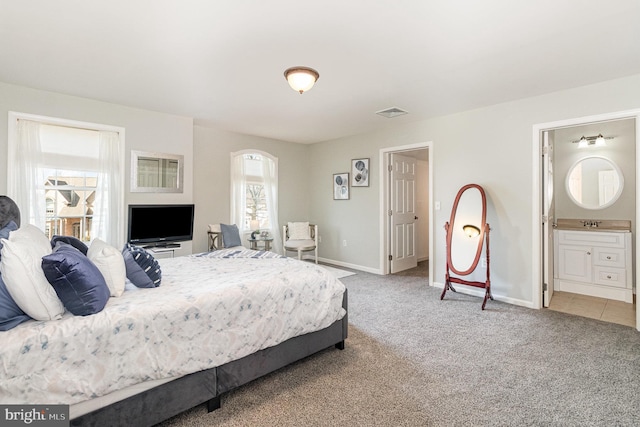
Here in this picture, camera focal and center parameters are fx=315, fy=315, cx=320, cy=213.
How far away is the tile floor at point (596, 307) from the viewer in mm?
3373

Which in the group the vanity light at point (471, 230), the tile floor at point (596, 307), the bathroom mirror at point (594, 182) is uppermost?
the bathroom mirror at point (594, 182)

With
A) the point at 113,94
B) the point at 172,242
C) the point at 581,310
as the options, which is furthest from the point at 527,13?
the point at 172,242

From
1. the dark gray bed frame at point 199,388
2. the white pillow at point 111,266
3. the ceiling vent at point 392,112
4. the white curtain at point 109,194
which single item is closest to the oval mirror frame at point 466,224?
the ceiling vent at point 392,112

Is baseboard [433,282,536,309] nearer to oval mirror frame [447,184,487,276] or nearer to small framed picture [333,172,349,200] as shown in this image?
oval mirror frame [447,184,487,276]

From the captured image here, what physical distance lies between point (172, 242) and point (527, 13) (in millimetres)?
4426

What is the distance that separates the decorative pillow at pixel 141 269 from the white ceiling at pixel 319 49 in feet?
5.26

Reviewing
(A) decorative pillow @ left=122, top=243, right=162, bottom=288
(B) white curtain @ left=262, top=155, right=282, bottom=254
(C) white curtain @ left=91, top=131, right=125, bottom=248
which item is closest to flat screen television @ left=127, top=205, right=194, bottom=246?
(C) white curtain @ left=91, top=131, right=125, bottom=248

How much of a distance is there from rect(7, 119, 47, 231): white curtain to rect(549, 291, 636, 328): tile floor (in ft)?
19.7

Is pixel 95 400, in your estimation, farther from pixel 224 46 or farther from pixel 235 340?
pixel 224 46

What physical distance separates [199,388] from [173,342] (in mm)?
333

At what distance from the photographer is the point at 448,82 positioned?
10.6 ft

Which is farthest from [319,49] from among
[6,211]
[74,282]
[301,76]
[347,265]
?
[347,265]

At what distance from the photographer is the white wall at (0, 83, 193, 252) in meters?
3.32

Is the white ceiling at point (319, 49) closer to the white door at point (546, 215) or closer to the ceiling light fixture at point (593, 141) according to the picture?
the white door at point (546, 215)
